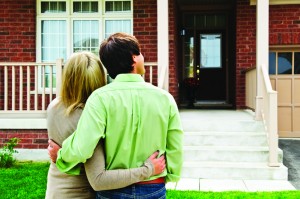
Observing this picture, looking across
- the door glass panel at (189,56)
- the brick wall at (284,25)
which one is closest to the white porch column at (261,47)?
the brick wall at (284,25)

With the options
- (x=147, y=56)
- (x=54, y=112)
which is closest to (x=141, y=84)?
(x=54, y=112)

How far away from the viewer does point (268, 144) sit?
6.65 metres

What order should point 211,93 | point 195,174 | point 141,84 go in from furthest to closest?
point 211,93
point 195,174
point 141,84

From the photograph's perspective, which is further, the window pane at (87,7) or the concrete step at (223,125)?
the window pane at (87,7)

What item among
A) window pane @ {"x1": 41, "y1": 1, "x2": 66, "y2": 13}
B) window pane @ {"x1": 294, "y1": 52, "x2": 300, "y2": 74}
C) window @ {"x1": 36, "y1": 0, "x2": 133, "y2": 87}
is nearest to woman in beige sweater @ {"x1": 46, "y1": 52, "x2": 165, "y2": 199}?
window @ {"x1": 36, "y1": 0, "x2": 133, "y2": 87}

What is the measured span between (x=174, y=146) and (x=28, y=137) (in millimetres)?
6239

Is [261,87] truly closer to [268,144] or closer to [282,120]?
[268,144]

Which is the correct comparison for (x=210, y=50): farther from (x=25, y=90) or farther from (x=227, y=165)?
(x=227, y=165)

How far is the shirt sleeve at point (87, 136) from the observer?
6.20 feet

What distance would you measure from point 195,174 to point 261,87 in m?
2.02

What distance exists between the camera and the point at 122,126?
1938 mm

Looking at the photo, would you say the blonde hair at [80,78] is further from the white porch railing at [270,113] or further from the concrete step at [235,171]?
the white porch railing at [270,113]

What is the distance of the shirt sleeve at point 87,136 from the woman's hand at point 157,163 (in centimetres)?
25

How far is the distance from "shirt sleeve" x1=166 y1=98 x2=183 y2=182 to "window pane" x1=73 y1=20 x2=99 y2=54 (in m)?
7.59
